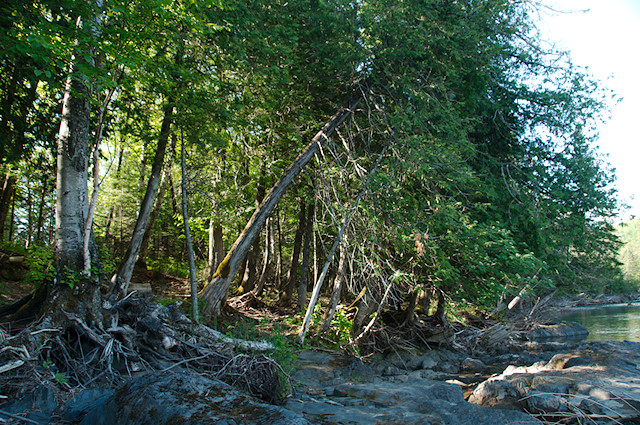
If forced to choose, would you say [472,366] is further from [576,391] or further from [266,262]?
[266,262]

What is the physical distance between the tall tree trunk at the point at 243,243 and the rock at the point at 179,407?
549cm

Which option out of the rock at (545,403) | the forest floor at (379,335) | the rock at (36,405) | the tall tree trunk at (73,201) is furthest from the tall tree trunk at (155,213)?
the rock at (545,403)

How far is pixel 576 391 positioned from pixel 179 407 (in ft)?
23.7

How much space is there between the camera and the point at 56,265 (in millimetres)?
5160

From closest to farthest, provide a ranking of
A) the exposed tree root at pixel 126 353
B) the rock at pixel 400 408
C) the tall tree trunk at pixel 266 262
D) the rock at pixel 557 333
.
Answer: the exposed tree root at pixel 126 353
the rock at pixel 400 408
the tall tree trunk at pixel 266 262
the rock at pixel 557 333

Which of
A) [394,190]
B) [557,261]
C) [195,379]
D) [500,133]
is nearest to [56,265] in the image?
[195,379]

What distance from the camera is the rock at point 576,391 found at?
20.9 ft

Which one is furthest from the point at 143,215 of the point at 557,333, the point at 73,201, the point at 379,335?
the point at 557,333

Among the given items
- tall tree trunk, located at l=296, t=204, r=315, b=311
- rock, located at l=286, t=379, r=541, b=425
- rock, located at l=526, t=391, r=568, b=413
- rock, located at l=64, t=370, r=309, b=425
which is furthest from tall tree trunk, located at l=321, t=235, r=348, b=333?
rock, located at l=64, t=370, r=309, b=425

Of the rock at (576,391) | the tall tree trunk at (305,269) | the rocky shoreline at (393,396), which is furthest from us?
the tall tree trunk at (305,269)

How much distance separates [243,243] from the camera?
9367 millimetres

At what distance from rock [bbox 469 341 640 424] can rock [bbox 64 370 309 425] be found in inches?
222

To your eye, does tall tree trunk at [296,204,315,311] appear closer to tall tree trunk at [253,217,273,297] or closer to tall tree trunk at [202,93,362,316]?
tall tree trunk at [253,217,273,297]

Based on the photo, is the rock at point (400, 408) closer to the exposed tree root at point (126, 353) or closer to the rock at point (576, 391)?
the exposed tree root at point (126, 353)
